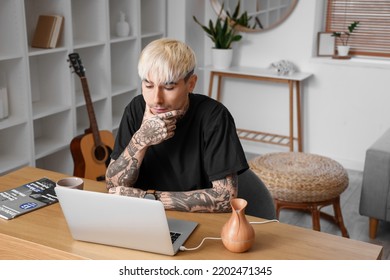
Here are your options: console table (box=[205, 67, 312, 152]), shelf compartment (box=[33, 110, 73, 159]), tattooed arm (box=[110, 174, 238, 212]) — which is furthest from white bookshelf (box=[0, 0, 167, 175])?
tattooed arm (box=[110, 174, 238, 212])

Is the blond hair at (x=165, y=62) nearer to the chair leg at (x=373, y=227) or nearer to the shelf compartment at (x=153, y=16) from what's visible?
the chair leg at (x=373, y=227)

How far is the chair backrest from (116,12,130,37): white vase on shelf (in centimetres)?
228

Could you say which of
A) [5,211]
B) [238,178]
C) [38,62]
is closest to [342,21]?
[38,62]

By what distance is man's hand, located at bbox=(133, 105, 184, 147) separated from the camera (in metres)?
1.63

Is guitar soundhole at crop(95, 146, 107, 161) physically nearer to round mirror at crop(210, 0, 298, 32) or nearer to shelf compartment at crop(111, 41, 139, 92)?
shelf compartment at crop(111, 41, 139, 92)

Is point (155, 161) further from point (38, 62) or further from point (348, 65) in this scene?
point (348, 65)

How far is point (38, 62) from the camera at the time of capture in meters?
3.37

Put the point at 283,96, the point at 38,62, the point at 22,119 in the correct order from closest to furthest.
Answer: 1. the point at 22,119
2. the point at 38,62
3. the point at 283,96

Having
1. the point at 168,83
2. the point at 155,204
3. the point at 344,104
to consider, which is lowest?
the point at 344,104

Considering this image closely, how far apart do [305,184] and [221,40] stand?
1887 mm

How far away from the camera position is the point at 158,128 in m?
1.64

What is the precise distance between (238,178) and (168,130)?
1.13 feet

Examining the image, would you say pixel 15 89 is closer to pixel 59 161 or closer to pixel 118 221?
pixel 59 161

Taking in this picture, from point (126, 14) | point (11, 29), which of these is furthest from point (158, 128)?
point (126, 14)
